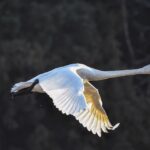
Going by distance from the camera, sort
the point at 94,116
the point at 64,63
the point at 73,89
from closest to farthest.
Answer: the point at 73,89, the point at 94,116, the point at 64,63

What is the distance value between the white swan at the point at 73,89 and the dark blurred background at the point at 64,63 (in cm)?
736

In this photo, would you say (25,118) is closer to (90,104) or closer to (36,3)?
(36,3)

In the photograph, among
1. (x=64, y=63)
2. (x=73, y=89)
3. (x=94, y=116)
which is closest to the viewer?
(x=73, y=89)

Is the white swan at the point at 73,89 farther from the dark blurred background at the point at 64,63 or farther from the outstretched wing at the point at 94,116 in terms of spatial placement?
the dark blurred background at the point at 64,63

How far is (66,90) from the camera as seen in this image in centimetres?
1032

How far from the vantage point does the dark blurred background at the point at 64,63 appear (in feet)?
64.2

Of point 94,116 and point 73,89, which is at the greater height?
point 73,89

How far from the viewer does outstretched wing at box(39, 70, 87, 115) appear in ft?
32.7

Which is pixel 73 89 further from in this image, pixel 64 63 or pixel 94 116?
pixel 64 63

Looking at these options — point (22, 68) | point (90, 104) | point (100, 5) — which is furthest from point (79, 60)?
point (90, 104)

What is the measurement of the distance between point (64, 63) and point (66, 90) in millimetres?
9513

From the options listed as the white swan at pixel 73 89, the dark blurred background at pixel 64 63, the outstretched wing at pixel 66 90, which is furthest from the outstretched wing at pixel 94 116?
the dark blurred background at pixel 64 63

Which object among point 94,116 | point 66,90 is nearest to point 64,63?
point 94,116

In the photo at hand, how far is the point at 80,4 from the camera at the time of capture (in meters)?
21.2
